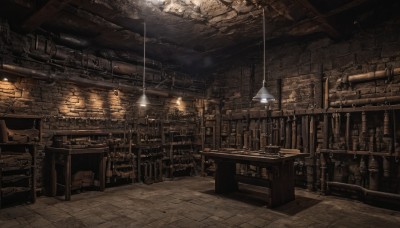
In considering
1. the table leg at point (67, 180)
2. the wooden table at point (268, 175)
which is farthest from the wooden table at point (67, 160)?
the wooden table at point (268, 175)

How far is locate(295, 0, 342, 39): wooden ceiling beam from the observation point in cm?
528

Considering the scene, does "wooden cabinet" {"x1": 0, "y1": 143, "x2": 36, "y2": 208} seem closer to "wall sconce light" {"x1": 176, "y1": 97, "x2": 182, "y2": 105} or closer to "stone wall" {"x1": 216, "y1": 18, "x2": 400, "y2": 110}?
"wall sconce light" {"x1": 176, "y1": 97, "x2": 182, "y2": 105}

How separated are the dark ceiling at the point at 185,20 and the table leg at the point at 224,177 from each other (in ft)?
12.4

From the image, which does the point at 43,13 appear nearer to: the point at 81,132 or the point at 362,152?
the point at 81,132

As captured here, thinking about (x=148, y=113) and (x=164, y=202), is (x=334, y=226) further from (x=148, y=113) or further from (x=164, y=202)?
(x=148, y=113)

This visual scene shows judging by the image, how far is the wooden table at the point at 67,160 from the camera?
19.8 feet

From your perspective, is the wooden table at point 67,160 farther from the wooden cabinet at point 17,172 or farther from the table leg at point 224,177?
the table leg at point 224,177

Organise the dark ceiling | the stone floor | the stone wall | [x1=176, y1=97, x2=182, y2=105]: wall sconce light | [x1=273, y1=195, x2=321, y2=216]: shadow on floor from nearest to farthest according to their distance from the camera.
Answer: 1. the stone floor
2. [x1=273, y1=195, x2=321, y2=216]: shadow on floor
3. the dark ceiling
4. the stone wall
5. [x1=176, y1=97, x2=182, y2=105]: wall sconce light

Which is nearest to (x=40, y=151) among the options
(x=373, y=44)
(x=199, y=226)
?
(x=199, y=226)

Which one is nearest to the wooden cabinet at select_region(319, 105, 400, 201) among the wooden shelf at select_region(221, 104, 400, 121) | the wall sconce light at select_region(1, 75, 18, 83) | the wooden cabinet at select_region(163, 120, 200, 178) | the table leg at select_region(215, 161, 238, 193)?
the wooden shelf at select_region(221, 104, 400, 121)

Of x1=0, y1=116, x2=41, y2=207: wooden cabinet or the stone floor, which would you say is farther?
x1=0, y1=116, x2=41, y2=207: wooden cabinet

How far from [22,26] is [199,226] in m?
5.83

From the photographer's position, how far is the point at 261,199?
613cm

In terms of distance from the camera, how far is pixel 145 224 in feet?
14.9
